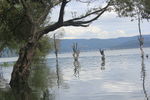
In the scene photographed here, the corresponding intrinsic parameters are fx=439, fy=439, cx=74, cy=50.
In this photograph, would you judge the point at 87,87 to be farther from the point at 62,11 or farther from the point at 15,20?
the point at 15,20

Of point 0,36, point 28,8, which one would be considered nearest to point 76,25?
point 28,8

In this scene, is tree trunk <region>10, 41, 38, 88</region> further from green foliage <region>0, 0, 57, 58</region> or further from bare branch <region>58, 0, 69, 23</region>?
green foliage <region>0, 0, 57, 58</region>

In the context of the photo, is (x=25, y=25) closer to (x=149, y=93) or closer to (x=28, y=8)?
(x=28, y=8)

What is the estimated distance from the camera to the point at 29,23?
35.6 meters

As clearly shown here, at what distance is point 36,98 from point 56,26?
443 inches

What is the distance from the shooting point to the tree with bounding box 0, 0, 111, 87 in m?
31.5

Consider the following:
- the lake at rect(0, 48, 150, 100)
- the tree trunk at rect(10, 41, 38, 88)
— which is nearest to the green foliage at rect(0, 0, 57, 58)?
the lake at rect(0, 48, 150, 100)

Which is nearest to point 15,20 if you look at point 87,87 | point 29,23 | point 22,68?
point 29,23

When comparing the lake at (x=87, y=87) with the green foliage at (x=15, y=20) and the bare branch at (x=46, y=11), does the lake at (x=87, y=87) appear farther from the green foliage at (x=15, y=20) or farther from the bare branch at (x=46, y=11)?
the bare branch at (x=46, y=11)

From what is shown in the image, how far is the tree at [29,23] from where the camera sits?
103 feet

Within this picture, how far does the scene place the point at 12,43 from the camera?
44.6 meters

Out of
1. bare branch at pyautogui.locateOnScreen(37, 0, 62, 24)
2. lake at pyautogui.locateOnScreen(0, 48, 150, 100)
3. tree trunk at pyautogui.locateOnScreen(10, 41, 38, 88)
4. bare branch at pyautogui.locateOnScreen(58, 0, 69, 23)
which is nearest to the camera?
lake at pyautogui.locateOnScreen(0, 48, 150, 100)

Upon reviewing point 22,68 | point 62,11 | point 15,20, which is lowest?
point 22,68

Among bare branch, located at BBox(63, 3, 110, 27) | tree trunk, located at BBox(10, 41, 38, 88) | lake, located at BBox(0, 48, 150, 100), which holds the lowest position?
lake, located at BBox(0, 48, 150, 100)
